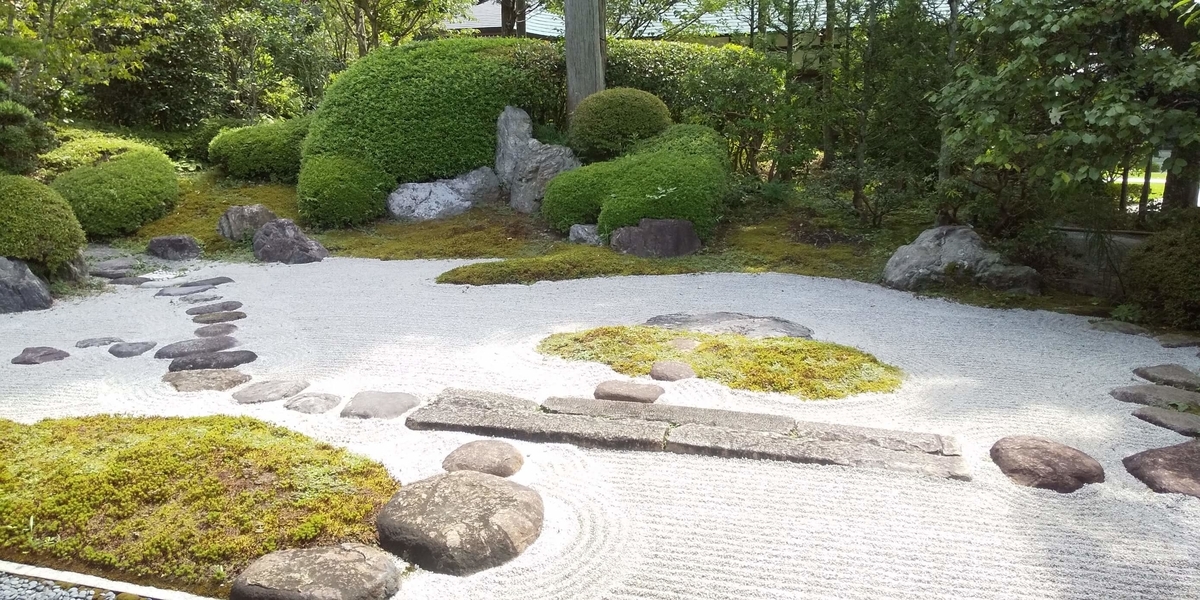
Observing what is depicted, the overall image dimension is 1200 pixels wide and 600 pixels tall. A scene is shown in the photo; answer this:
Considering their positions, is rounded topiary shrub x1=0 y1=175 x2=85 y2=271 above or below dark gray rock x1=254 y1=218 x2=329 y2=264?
above

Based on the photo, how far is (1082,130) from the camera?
4.94 meters

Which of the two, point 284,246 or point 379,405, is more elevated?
point 284,246

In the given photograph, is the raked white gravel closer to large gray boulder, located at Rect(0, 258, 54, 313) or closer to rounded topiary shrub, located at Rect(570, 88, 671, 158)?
large gray boulder, located at Rect(0, 258, 54, 313)

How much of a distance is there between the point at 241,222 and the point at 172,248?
2.59 ft

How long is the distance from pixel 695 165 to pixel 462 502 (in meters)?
6.32

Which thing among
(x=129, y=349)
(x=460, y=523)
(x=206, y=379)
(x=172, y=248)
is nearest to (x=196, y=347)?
(x=129, y=349)

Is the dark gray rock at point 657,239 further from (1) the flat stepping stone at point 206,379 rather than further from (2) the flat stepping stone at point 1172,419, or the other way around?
(2) the flat stepping stone at point 1172,419

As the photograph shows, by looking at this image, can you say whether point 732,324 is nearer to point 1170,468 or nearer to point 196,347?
point 1170,468

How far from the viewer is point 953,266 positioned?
6.61m

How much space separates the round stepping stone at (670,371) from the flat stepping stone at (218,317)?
10.7ft

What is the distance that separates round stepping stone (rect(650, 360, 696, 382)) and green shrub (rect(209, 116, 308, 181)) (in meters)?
8.27

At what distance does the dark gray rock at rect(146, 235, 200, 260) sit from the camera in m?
Answer: 8.38

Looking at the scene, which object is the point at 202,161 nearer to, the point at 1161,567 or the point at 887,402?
the point at 887,402

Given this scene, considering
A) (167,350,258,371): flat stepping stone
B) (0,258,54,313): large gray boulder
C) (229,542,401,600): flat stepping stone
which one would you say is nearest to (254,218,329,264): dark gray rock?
(0,258,54,313): large gray boulder
